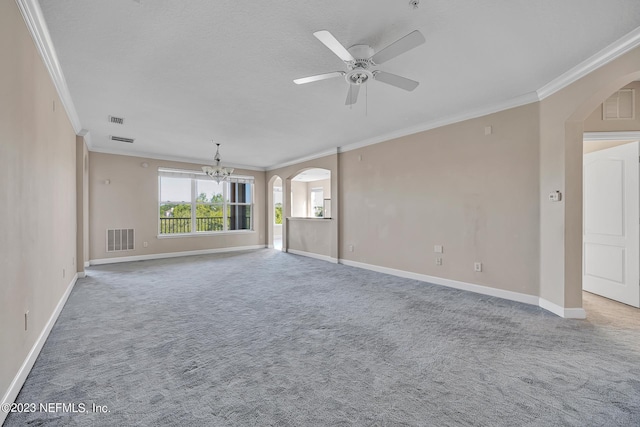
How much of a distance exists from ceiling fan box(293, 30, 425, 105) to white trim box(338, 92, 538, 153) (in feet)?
6.63

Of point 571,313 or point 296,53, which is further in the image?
point 571,313

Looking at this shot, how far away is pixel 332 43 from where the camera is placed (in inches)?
81.3

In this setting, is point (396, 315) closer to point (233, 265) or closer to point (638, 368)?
point (638, 368)

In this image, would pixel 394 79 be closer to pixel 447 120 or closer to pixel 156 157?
pixel 447 120

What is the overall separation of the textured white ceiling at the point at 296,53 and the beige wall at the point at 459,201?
514 millimetres

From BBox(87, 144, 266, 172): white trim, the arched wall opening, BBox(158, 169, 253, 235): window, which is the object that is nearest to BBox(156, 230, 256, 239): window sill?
BBox(158, 169, 253, 235): window

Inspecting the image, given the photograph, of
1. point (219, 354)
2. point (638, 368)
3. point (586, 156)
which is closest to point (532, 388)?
point (638, 368)

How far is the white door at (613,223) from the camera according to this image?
140 inches

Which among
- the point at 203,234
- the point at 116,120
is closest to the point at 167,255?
the point at 203,234

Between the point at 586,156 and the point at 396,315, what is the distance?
3722 millimetres

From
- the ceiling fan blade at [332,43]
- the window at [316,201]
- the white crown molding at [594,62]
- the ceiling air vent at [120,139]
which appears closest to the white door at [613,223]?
the white crown molding at [594,62]

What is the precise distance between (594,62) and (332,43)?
2.66 m

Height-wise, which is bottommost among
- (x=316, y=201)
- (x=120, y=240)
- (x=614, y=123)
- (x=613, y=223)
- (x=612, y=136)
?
(x=120, y=240)

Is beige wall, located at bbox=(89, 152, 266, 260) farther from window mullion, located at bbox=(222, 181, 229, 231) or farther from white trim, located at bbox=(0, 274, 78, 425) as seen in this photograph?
white trim, located at bbox=(0, 274, 78, 425)
